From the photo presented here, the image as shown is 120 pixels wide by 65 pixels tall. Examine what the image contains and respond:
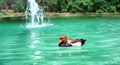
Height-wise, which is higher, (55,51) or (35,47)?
(55,51)

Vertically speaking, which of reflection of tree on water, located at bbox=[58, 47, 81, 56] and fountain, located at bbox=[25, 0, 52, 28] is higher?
reflection of tree on water, located at bbox=[58, 47, 81, 56]

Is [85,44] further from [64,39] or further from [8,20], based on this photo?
[8,20]

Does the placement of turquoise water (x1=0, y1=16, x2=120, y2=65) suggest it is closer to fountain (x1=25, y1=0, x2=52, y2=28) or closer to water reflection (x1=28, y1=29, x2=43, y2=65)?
water reflection (x1=28, y1=29, x2=43, y2=65)

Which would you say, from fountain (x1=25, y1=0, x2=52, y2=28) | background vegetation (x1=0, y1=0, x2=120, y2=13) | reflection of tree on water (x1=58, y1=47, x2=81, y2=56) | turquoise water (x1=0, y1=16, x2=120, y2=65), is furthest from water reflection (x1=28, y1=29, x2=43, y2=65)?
background vegetation (x1=0, y1=0, x2=120, y2=13)

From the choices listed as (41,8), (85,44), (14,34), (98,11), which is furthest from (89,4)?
(85,44)

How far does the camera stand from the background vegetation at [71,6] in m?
31.8

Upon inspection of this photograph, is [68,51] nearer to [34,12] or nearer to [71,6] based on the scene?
[34,12]

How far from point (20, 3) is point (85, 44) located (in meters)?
18.2

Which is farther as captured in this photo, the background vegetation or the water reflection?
the background vegetation

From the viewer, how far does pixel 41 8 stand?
31500mm

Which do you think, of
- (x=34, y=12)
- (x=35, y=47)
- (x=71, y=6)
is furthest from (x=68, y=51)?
(x=71, y=6)

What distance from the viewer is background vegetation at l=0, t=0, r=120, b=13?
31828 mm

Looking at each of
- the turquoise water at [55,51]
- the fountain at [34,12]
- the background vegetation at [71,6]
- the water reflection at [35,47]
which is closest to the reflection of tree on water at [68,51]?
the turquoise water at [55,51]

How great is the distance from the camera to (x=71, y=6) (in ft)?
105
